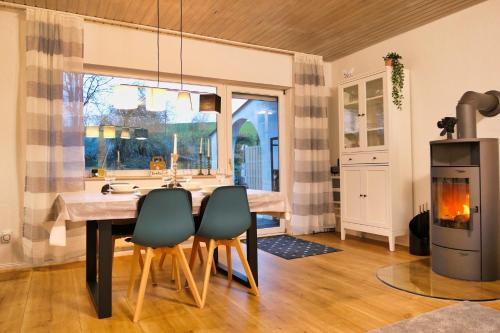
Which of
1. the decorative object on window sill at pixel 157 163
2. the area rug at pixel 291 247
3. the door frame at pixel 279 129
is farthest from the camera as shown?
the door frame at pixel 279 129

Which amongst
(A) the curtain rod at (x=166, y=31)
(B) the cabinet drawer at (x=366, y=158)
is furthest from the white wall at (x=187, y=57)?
(B) the cabinet drawer at (x=366, y=158)

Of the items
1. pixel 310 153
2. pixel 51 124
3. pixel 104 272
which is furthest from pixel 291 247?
pixel 51 124

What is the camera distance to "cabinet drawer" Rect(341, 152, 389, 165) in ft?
13.2

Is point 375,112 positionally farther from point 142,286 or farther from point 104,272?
point 104,272

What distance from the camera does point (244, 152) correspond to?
4914 millimetres

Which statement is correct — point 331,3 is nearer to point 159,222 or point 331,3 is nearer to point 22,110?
point 159,222

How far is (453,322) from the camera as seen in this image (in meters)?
2.08

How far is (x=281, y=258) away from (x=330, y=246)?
0.81 m

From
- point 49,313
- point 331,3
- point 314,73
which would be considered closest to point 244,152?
point 314,73

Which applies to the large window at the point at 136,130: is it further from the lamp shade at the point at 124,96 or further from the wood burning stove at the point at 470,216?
the wood burning stove at the point at 470,216

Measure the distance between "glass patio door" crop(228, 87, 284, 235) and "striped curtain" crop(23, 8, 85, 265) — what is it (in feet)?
6.14

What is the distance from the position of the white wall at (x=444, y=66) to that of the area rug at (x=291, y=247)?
4.09 feet

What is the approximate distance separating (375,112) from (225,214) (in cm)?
260

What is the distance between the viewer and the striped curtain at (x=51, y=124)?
11.1 feet
